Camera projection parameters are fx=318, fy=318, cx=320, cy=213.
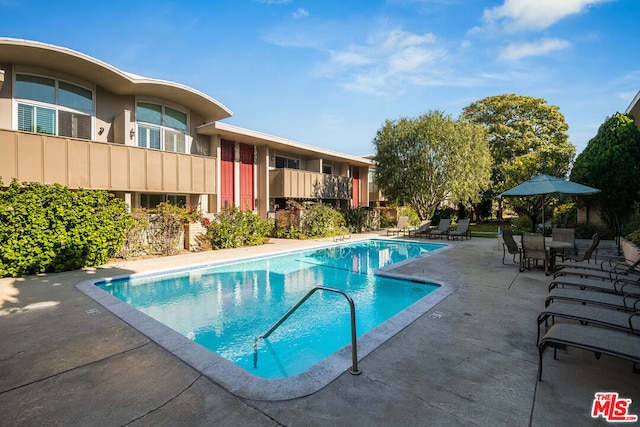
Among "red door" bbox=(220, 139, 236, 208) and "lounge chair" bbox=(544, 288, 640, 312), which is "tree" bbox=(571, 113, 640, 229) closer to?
"lounge chair" bbox=(544, 288, 640, 312)

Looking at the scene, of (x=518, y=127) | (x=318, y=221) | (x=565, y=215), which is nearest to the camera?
(x=565, y=215)

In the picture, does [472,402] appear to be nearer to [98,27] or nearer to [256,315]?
[256,315]

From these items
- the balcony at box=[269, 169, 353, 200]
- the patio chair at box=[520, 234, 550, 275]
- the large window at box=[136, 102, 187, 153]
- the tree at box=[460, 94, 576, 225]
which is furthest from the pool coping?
the tree at box=[460, 94, 576, 225]

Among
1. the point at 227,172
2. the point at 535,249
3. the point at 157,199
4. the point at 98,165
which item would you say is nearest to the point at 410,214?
the point at 227,172

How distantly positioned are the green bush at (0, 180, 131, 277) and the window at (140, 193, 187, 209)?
14.4 feet

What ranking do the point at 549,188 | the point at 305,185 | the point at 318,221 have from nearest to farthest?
the point at 549,188 → the point at 318,221 → the point at 305,185

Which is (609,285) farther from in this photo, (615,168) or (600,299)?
(615,168)

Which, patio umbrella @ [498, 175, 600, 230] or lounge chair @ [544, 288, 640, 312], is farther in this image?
patio umbrella @ [498, 175, 600, 230]

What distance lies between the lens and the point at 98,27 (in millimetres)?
12750

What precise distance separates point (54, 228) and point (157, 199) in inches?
253

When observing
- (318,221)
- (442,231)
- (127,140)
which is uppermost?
(127,140)

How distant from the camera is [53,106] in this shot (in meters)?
12.3

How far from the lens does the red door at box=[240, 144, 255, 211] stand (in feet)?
61.8

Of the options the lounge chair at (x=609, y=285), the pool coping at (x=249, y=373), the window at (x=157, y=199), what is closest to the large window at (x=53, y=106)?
the window at (x=157, y=199)
